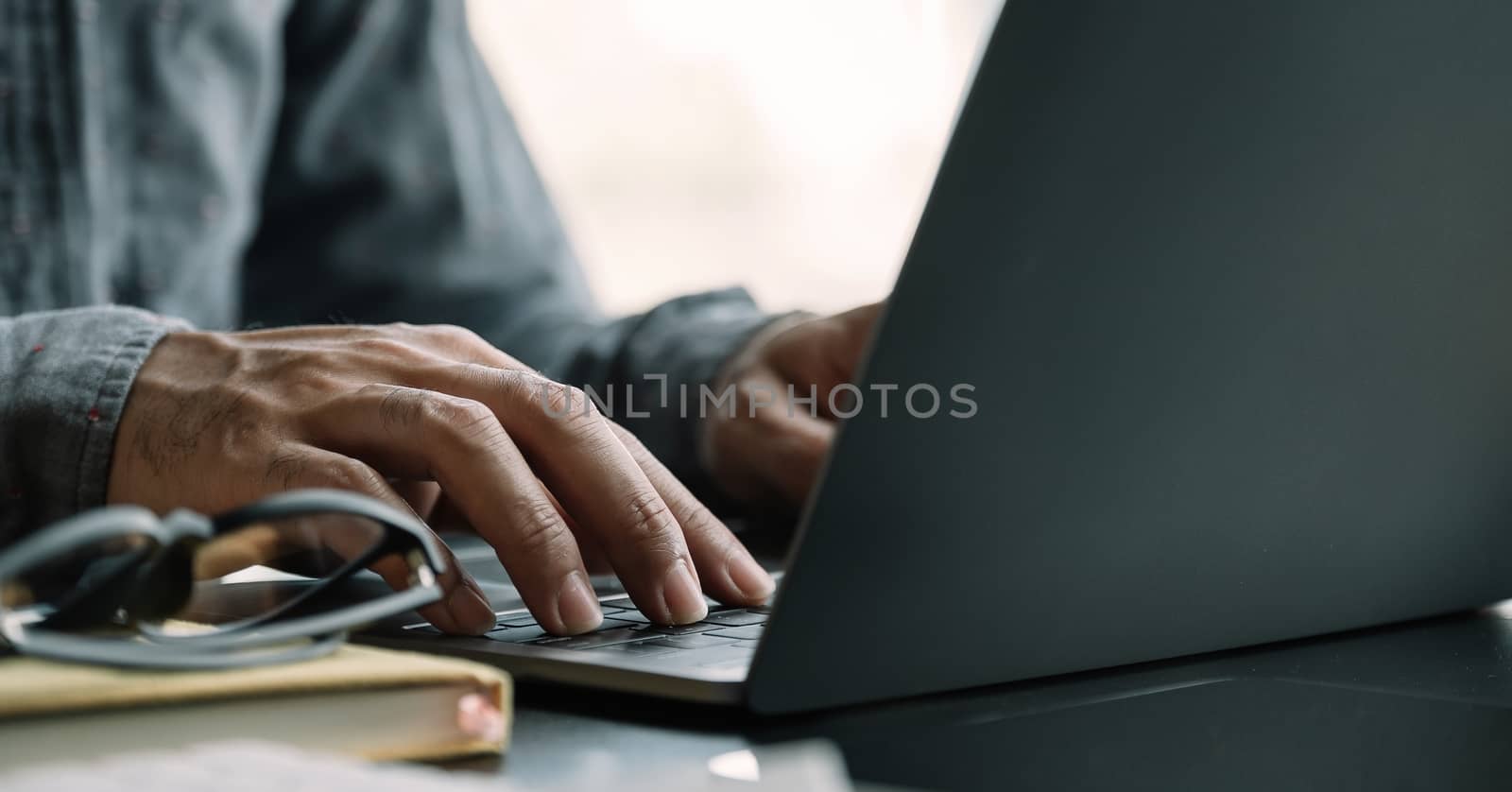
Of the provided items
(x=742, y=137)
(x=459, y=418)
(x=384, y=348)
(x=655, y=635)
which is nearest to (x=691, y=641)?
(x=655, y=635)

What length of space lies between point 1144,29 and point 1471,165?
0.17 m

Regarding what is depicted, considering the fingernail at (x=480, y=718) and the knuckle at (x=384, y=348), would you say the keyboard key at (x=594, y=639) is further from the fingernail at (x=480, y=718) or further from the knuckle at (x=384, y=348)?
the knuckle at (x=384, y=348)

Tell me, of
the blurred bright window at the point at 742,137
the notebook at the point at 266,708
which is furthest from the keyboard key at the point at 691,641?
the blurred bright window at the point at 742,137

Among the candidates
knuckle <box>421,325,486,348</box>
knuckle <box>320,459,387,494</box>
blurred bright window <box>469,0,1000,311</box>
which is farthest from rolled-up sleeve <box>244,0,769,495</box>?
blurred bright window <box>469,0,1000,311</box>

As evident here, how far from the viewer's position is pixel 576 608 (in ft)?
1.35

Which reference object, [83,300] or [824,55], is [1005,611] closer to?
[83,300]

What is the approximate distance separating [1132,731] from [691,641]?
14 centimetres

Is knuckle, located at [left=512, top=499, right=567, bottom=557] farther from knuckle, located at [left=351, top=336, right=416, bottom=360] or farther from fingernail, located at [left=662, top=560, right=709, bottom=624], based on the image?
knuckle, located at [left=351, top=336, right=416, bottom=360]

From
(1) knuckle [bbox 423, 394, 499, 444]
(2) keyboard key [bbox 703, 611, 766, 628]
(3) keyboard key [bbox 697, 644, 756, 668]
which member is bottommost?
(2) keyboard key [bbox 703, 611, 766, 628]

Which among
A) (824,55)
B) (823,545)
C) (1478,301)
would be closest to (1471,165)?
(1478,301)

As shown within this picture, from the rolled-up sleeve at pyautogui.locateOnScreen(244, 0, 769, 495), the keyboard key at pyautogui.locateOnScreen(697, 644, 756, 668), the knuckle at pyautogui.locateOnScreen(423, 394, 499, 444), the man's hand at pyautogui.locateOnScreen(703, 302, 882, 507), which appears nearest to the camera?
the keyboard key at pyautogui.locateOnScreen(697, 644, 756, 668)

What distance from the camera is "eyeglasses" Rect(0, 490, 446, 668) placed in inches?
10.4

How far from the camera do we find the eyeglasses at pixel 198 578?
263 mm

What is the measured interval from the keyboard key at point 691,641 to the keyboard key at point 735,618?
27mm
